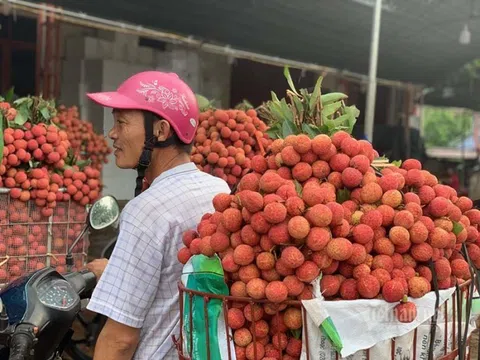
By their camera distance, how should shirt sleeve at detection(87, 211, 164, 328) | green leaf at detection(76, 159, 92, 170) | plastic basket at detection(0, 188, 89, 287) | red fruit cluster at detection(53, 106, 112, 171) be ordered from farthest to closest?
red fruit cluster at detection(53, 106, 112, 171) → green leaf at detection(76, 159, 92, 170) → plastic basket at detection(0, 188, 89, 287) → shirt sleeve at detection(87, 211, 164, 328)

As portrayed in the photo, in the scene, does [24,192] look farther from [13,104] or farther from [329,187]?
[329,187]

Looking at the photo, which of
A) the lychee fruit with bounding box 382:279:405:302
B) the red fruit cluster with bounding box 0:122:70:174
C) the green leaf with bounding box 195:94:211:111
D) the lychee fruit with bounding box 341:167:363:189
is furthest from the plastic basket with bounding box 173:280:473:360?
the green leaf with bounding box 195:94:211:111

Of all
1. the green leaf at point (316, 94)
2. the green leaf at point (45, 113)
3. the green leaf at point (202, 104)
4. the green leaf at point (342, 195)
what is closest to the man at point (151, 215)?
the green leaf at point (316, 94)

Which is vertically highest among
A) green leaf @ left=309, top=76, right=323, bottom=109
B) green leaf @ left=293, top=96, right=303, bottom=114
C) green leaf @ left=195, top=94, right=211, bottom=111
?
green leaf @ left=195, top=94, right=211, bottom=111

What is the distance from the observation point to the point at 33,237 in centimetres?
315

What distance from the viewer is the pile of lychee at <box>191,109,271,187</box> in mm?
3746

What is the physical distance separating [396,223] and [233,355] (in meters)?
0.50

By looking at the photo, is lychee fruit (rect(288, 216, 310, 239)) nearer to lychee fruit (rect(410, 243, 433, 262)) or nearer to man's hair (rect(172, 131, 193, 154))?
lychee fruit (rect(410, 243, 433, 262))

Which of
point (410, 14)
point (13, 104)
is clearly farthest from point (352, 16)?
point (13, 104)

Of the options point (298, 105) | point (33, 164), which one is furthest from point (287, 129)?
point (33, 164)

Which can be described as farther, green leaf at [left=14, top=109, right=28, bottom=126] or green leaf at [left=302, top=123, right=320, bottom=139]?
green leaf at [left=14, top=109, right=28, bottom=126]

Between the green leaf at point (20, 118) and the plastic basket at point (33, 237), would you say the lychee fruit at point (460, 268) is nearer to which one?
the plastic basket at point (33, 237)

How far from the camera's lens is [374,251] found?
144 cm

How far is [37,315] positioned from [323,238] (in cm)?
119
